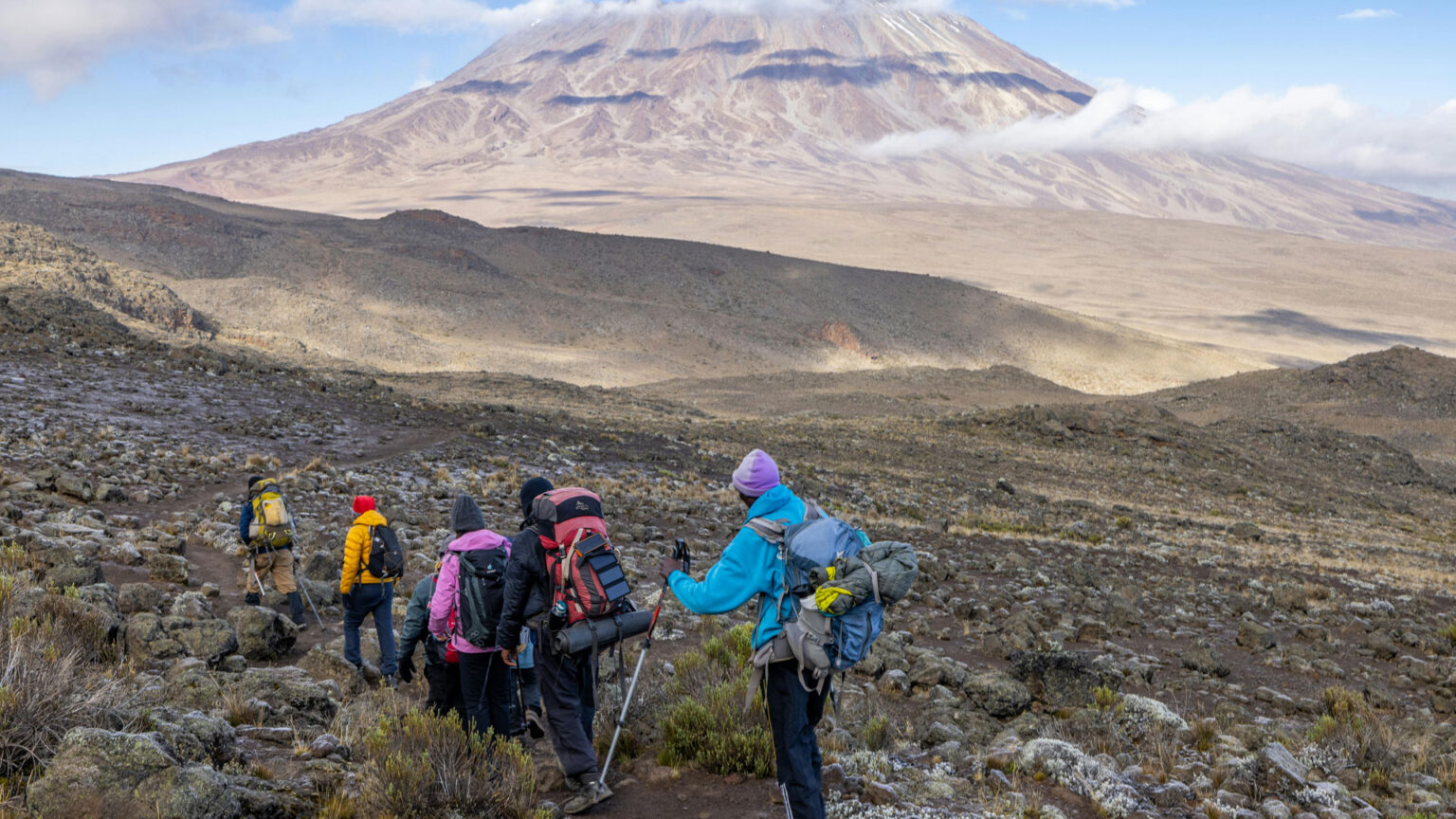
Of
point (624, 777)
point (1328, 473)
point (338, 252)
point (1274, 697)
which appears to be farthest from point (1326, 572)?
point (338, 252)

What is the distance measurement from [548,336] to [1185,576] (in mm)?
34742

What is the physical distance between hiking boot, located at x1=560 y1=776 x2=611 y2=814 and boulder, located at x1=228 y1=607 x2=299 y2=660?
114 inches

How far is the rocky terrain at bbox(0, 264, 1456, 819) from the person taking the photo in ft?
12.9

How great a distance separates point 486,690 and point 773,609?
5.69 feet

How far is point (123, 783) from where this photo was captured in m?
3.12

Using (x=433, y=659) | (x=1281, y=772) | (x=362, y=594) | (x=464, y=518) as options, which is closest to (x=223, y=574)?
(x=362, y=594)

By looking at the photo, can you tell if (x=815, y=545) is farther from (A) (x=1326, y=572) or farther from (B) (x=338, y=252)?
(B) (x=338, y=252)

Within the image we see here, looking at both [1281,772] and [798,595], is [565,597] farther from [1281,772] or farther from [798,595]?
[1281,772]

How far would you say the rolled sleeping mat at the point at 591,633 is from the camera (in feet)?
13.5

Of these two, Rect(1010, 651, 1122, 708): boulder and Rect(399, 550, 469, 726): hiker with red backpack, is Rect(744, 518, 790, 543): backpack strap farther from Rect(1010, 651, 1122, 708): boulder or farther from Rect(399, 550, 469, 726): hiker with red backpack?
Rect(1010, 651, 1122, 708): boulder

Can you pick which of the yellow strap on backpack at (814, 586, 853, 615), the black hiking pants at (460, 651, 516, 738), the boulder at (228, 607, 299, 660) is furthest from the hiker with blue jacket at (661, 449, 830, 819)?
the boulder at (228, 607, 299, 660)

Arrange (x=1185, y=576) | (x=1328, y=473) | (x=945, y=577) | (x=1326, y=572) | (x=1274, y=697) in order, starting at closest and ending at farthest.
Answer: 1. (x=1274, y=697)
2. (x=945, y=577)
3. (x=1185, y=576)
4. (x=1326, y=572)
5. (x=1328, y=473)

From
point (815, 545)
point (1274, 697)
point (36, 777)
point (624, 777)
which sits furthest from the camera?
point (1274, 697)

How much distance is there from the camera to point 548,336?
142 feet
